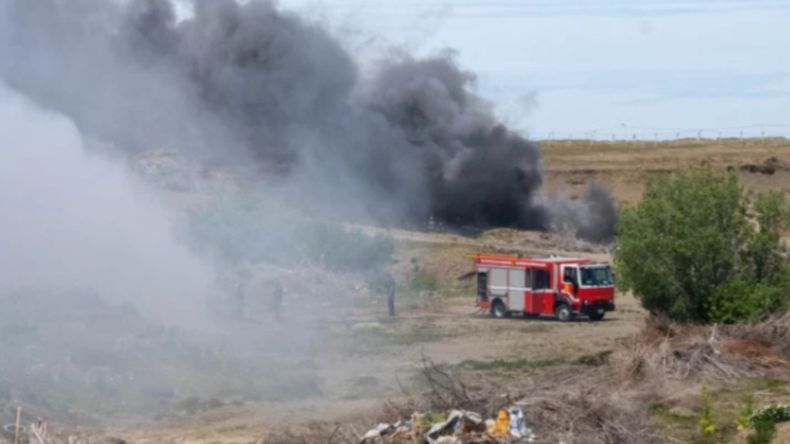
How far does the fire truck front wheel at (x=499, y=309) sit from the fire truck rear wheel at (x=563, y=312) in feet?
5.14

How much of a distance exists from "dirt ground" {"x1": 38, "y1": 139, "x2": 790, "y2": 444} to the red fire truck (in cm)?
51

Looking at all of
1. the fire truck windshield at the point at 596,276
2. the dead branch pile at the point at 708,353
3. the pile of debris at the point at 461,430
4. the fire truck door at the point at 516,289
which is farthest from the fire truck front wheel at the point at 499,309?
the pile of debris at the point at 461,430

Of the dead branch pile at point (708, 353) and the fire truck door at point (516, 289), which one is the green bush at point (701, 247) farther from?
the fire truck door at point (516, 289)

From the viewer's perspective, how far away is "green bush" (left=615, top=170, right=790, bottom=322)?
31.8 metres

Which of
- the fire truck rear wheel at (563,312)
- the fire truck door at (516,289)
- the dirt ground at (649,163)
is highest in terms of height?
the dirt ground at (649,163)

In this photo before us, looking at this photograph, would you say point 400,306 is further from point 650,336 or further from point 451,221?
point 451,221

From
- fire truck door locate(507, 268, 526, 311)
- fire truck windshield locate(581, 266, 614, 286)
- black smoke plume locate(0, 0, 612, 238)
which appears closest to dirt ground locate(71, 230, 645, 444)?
fire truck door locate(507, 268, 526, 311)

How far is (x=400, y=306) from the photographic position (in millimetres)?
45312

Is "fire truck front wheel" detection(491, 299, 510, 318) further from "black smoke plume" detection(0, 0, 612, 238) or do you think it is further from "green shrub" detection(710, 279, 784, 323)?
"black smoke plume" detection(0, 0, 612, 238)

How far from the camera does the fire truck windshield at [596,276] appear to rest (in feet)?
136

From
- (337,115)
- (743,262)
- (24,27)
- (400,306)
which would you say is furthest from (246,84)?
(743,262)

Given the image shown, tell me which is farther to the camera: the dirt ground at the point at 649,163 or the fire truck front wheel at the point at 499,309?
the dirt ground at the point at 649,163

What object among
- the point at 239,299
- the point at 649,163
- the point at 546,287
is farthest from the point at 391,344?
the point at 649,163

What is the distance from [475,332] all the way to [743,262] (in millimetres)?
8534
